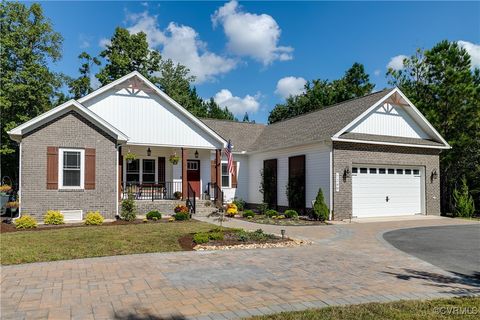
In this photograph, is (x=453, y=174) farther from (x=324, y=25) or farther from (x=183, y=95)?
(x=183, y=95)

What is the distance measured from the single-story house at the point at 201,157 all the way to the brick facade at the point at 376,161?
53mm

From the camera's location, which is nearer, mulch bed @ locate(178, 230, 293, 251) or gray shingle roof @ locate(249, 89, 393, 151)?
mulch bed @ locate(178, 230, 293, 251)

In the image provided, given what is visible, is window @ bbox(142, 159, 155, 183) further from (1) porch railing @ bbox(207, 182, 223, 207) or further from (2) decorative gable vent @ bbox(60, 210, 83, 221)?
(2) decorative gable vent @ bbox(60, 210, 83, 221)

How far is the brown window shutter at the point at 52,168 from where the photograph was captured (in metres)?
15.5

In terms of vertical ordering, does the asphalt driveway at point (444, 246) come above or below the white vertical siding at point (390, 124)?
below

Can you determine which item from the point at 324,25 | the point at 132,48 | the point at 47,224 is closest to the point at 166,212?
the point at 47,224

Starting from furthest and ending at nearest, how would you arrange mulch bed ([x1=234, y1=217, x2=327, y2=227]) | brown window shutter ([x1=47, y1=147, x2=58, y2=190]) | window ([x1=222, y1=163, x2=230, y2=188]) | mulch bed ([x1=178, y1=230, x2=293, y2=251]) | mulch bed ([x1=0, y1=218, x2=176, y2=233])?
window ([x1=222, y1=163, x2=230, y2=188])
mulch bed ([x1=234, y1=217, x2=327, y2=227])
brown window shutter ([x1=47, y1=147, x2=58, y2=190])
mulch bed ([x1=0, y1=218, x2=176, y2=233])
mulch bed ([x1=178, y1=230, x2=293, y2=251])

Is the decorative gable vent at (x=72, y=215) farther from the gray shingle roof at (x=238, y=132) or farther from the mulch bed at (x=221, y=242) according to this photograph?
the gray shingle roof at (x=238, y=132)

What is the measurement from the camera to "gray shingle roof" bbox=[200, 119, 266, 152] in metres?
25.2

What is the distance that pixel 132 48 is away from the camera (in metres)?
38.3

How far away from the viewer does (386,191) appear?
19953 millimetres

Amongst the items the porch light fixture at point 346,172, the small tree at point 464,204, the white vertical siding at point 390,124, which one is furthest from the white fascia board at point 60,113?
the small tree at point 464,204

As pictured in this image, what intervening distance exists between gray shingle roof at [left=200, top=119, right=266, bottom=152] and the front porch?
2.86 metres

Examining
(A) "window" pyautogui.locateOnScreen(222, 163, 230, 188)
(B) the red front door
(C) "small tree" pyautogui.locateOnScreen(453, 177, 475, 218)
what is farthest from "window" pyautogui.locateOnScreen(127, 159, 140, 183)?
(C) "small tree" pyautogui.locateOnScreen(453, 177, 475, 218)
